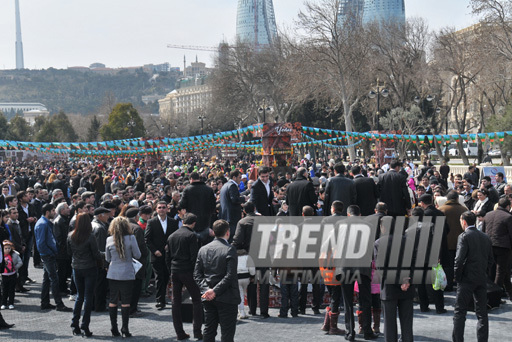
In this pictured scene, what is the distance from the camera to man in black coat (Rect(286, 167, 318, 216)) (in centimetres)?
1038

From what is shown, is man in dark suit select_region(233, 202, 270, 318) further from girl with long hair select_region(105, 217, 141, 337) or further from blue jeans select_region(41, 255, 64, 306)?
blue jeans select_region(41, 255, 64, 306)

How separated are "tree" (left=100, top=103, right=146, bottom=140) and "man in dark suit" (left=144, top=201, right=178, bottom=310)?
7047 centimetres

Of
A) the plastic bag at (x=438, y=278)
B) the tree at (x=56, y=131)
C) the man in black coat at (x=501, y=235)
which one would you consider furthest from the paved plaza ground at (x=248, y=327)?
the tree at (x=56, y=131)

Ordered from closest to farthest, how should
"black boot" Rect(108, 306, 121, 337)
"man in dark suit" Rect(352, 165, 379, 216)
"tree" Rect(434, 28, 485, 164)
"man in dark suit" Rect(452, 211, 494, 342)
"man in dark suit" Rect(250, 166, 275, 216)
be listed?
"man in dark suit" Rect(452, 211, 494, 342), "black boot" Rect(108, 306, 121, 337), "man in dark suit" Rect(352, 165, 379, 216), "man in dark suit" Rect(250, 166, 275, 216), "tree" Rect(434, 28, 485, 164)

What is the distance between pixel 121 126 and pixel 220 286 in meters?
74.5

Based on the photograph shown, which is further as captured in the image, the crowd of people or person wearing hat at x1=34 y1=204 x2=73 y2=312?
person wearing hat at x1=34 y1=204 x2=73 y2=312

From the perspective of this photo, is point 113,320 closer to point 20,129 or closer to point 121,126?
point 121,126

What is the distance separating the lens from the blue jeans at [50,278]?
9523 mm

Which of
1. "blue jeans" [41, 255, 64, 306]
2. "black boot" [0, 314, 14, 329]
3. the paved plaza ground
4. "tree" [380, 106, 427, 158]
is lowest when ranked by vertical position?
the paved plaza ground

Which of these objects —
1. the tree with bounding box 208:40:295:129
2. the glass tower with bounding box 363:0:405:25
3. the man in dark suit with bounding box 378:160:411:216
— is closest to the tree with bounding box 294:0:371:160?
the tree with bounding box 208:40:295:129

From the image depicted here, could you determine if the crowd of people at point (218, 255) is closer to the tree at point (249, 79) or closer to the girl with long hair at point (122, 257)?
the girl with long hair at point (122, 257)

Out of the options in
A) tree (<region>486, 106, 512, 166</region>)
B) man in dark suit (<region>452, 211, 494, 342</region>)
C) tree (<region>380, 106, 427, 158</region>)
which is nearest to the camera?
man in dark suit (<region>452, 211, 494, 342</region>)

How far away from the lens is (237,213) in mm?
10797

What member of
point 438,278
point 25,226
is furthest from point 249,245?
point 25,226
